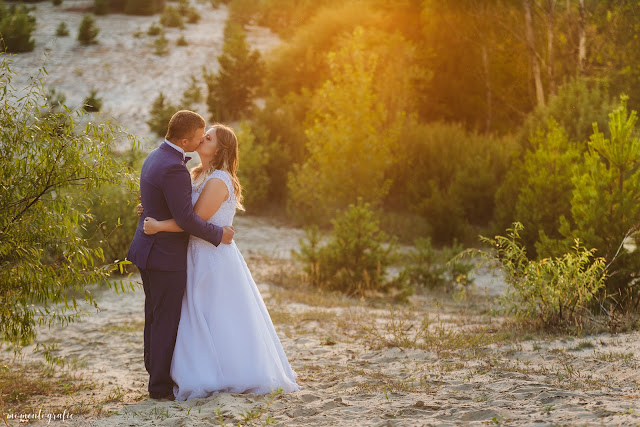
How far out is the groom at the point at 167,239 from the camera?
4.62 metres

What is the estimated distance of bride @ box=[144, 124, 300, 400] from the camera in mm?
4867

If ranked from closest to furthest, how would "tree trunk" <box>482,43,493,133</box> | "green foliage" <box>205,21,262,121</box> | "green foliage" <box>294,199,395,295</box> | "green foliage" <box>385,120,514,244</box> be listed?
"green foliage" <box>294,199,395,295</box> < "green foliage" <box>385,120,514,244</box> < "tree trunk" <box>482,43,493,133</box> < "green foliage" <box>205,21,262,121</box>

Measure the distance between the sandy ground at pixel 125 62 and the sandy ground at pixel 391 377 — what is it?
15.5m

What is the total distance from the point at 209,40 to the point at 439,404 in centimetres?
3100

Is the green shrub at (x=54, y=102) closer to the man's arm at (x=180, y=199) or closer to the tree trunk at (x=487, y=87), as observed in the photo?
the man's arm at (x=180, y=199)

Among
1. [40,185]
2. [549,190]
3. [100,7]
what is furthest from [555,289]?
[100,7]

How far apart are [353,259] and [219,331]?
578 centimetres

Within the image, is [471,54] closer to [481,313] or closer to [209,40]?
[209,40]

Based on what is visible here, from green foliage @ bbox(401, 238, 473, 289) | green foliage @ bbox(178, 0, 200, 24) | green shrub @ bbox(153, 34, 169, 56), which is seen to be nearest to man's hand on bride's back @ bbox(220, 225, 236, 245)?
green foliage @ bbox(401, 238, 473, 289)

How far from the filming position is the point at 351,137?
15969mm

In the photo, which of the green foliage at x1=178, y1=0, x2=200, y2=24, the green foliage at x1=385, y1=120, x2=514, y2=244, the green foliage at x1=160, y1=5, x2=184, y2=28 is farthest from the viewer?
the green foliage at x1=178, y1=0, x2=200, y2=24

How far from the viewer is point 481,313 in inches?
347

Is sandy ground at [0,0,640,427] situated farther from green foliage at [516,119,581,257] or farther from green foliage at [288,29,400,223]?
green foliage at [288,29,400,223]

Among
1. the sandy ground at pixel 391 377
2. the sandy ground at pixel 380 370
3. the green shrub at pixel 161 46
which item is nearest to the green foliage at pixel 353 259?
the sandy ground at pixel 380 370
